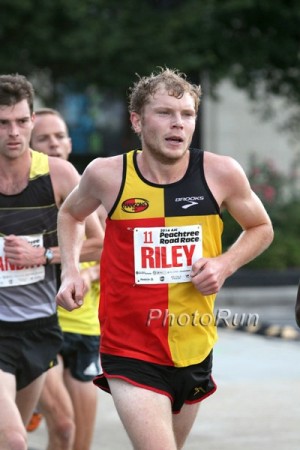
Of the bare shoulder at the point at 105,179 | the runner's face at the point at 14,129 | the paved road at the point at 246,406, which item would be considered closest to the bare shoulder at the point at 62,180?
the runner's face at the point at 14,129

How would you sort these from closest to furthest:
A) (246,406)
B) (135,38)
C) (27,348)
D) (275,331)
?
(27,348)
(246,406)
(275,331)
(135,38)

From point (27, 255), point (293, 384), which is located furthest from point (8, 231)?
point (293, 384)

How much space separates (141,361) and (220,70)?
12.9 m

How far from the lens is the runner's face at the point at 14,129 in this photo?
21.4 ft

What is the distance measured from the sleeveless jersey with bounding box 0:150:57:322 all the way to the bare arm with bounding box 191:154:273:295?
1.16m

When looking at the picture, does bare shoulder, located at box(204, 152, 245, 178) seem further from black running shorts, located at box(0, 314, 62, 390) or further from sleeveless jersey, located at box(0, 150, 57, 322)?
black running shorts, located at box(0, 314, 62, 390)

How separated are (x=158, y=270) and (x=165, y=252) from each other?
3.5 inches

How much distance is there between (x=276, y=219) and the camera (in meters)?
18.8

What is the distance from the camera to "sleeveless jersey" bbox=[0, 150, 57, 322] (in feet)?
21.2

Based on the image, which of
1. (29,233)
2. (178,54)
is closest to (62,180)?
(29,233)

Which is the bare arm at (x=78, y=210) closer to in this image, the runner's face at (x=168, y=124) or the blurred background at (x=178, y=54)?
the runner's face at (x=168, y=124)

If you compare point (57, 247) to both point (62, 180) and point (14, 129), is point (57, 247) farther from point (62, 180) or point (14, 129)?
point (14, 129)

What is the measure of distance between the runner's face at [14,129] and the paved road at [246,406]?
210 cm

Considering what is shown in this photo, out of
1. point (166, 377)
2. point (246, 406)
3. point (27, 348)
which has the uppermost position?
point (166, 377)
